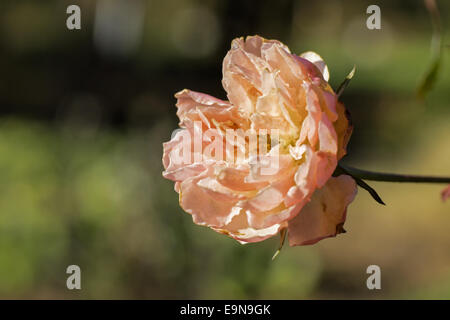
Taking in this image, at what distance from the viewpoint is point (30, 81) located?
18.7 feet

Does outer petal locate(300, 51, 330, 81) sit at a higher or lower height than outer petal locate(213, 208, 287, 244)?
higher

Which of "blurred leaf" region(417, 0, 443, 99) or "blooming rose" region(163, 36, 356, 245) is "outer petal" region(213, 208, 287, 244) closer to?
"blooming rose" region(163, 36, 356, 245)

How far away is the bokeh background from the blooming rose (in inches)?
4.9

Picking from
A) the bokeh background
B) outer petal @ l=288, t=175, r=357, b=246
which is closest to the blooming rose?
outer petal @ l=288, t=175, r=357, b=246

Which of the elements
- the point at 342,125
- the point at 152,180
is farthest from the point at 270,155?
the point at 152,180

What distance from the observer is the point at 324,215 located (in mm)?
484

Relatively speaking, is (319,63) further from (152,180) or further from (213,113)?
(152,180)

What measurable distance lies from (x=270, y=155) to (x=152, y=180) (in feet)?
5.71

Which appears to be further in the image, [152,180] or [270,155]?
[152,180]

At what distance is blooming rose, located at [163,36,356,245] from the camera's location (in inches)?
18.5

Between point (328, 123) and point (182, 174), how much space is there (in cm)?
13

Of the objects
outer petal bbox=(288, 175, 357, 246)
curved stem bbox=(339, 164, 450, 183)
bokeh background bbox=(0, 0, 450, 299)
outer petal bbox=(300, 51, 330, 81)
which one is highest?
outer petal bbox=(300, 51, 330, 81)

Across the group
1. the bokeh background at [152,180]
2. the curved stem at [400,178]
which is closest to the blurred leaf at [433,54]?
the bokeh background at [152,180]

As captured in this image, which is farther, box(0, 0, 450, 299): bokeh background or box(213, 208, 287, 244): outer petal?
box(0, 0, 450, 299): bokeh background
